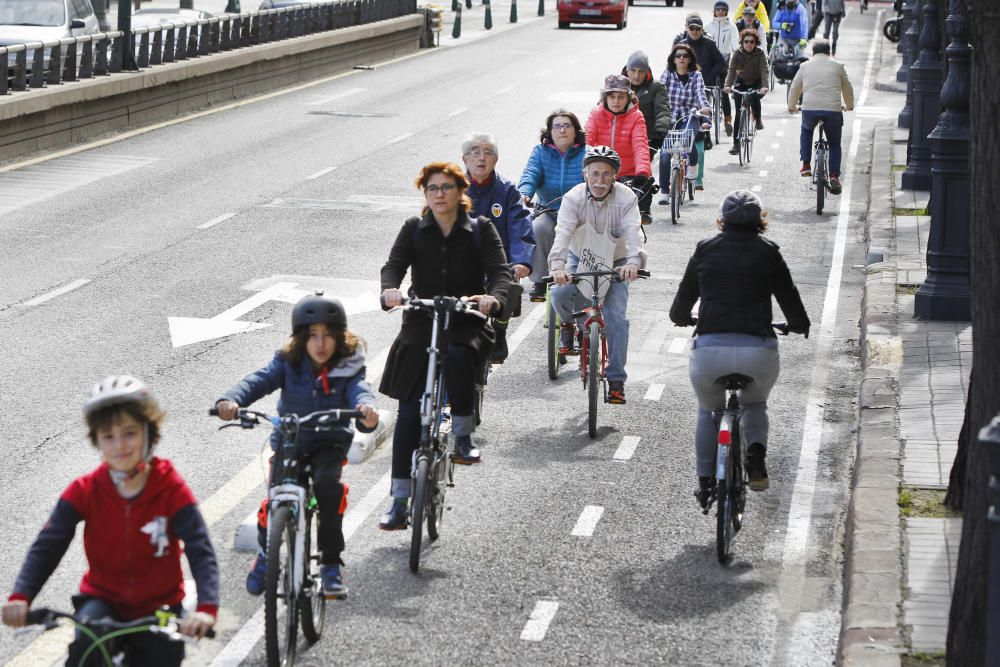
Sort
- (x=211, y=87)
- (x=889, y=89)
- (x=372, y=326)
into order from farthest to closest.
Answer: (x=889, y=89) → (x=211, y=87) → (x=372, y=326)

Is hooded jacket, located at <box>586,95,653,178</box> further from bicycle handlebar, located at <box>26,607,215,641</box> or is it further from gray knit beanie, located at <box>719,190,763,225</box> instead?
bicycle handlebar, located at <box>26,607,215,641</box>

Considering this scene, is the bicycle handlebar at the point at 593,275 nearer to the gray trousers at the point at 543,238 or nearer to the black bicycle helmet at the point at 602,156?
the black bicycle helmet at the point at 602,156

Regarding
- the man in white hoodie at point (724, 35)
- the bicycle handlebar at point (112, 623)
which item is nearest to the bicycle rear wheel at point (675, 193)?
the man in white hoodie at point (724, 35)

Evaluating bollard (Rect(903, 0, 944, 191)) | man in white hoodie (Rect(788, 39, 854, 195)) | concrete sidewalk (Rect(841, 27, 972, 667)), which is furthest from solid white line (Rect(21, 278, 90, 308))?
bollard (Rect(903, 0, 944, 191))

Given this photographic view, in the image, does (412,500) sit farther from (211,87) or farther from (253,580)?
(211,87)

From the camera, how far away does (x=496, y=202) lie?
10914 mm

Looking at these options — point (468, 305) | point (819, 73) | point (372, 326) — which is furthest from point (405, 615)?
point (819, 73)

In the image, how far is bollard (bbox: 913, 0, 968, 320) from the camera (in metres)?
13.8

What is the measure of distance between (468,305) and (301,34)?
28.6 meters

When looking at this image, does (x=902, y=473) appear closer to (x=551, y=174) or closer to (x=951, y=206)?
(x=551, y=174)

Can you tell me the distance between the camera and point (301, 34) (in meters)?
36.2

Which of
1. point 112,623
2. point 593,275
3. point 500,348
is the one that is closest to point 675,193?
point 593,275

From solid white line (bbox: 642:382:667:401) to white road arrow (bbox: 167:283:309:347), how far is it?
3329 millimetres

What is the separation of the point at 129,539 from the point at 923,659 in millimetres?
3307
